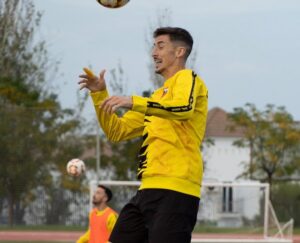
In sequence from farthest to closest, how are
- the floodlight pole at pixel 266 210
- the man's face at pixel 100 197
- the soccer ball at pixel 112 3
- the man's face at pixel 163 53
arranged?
the floodlight pole at pixel 266 210 < the man's face at pixel 100 197 < the soccer ball at pixel 112 3 < the man's face at pixel 163 53

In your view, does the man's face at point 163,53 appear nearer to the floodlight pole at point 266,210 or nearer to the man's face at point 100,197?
the man's face at point 100,197

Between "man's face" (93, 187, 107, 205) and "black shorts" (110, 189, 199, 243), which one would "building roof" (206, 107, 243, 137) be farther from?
"black shorts" (110, 189, 199, 243)

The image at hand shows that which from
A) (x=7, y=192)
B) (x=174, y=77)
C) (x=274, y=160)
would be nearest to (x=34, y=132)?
(x=7, y=192)

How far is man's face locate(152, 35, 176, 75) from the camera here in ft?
18.6

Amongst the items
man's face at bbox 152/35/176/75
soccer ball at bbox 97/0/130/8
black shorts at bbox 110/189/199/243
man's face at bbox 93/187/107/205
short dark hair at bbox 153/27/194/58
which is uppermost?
soccer ball at bbox 97/0/130/8

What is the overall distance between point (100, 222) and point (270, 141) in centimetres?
2235

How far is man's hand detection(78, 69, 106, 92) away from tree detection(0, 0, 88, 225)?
18197 millimetres

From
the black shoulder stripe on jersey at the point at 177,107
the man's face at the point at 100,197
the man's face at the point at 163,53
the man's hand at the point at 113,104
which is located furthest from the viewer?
the man's face at the point at 100,197

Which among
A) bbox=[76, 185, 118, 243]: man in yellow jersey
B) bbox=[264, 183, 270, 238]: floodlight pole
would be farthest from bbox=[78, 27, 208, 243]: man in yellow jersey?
bbox=[264, 183, 270, 238]: floodlight pole

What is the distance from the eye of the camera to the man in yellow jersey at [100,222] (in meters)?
11.2

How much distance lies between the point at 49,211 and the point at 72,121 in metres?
2.45

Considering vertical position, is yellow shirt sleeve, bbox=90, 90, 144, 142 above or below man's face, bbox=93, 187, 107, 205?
above

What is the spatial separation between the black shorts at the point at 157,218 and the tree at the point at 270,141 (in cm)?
2760

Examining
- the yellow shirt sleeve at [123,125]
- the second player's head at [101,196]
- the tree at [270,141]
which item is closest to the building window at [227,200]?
the tree at [270,141]
